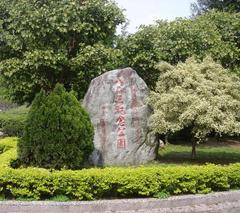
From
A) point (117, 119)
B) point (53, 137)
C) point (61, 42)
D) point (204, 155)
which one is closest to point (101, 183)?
point (53, 137)

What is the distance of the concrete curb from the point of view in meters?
7.52

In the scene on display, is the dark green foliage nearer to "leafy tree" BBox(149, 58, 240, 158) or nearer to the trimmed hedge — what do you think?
the trimmed hedge

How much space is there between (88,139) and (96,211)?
6.64ft

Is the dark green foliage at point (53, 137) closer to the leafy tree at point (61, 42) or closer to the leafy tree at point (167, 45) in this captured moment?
the leafy tree at point (61, 42)

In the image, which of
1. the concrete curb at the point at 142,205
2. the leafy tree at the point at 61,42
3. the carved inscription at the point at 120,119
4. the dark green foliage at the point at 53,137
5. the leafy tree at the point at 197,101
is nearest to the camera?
the concrete curb at the point at 142,205

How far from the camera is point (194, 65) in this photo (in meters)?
11.5

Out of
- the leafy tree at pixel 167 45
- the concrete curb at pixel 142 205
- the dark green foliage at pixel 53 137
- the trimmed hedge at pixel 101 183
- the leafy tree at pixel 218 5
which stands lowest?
the concrete curb at pixel 142 205

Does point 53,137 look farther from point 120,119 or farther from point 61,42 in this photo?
point 61,42

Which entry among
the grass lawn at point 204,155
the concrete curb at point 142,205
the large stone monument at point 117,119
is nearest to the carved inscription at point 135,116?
the large stone monument at point 117,119

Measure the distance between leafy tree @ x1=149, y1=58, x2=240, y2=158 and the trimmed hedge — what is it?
231 cm

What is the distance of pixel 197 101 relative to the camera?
10.6 meters

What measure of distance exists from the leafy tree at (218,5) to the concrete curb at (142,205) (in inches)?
581

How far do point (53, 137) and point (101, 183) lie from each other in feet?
5.03

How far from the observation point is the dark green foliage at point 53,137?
29.3ft
